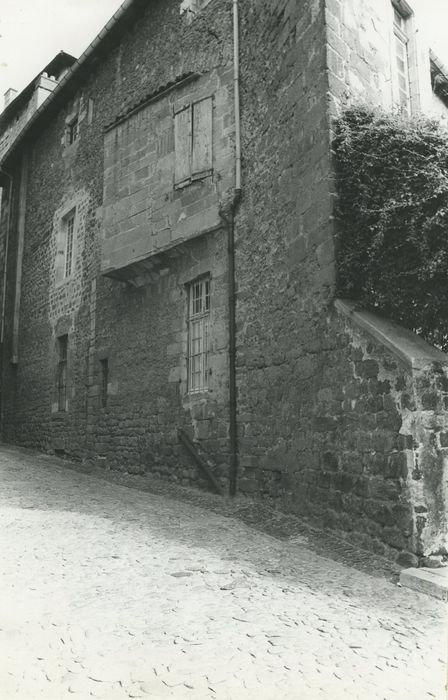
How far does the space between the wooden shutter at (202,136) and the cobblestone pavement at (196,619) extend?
16.2 ft

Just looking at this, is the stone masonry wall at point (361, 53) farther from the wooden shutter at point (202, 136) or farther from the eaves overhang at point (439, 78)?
the wooden shutter at point (202, 136)

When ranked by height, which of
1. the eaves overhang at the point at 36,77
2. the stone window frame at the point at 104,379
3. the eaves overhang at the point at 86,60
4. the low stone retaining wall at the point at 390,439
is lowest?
the low stone retaining wall at the point at 390,439

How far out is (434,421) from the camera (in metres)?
4.41

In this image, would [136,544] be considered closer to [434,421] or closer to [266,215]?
[434,421]

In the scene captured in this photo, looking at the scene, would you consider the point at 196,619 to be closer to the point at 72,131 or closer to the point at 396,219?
the point at 396,219

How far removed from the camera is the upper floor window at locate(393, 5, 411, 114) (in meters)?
7.58

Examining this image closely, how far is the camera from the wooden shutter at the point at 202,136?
25.9 feet

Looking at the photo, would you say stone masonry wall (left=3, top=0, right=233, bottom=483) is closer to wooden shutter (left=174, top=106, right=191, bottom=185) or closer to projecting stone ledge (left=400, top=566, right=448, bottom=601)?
wooden shutter (left=174, top=106, right=191, bottom=185)

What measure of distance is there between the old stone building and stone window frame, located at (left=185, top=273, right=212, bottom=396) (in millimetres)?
31

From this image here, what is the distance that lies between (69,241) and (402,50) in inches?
287

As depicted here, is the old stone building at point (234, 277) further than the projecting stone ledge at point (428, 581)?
Yes

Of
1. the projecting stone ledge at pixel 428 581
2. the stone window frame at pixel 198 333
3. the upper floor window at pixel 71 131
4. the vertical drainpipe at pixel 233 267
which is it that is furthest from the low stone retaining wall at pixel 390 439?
the upper floor window at pixel 71 131

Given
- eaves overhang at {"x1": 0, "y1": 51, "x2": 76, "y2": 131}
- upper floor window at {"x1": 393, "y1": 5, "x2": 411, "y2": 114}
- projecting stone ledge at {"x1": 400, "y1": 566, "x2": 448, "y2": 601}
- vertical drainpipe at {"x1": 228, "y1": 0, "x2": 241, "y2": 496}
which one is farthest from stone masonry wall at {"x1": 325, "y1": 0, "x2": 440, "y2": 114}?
eaves overhang at {"x1": 0, "y1": 51, "x2": 76, "y2": 131}

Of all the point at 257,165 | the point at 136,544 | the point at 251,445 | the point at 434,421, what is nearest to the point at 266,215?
the point at 257,165
